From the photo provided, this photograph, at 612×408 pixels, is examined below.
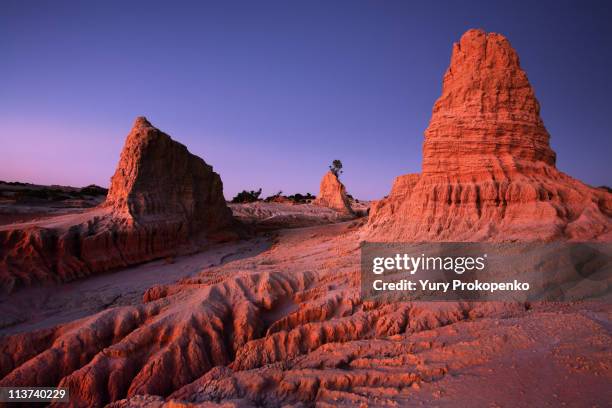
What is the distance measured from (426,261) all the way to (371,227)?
15.6 ft

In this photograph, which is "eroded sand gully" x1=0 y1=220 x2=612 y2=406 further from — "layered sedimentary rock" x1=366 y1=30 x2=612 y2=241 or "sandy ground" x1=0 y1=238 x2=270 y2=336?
"layered sedimentary rock" x1=366 y1=30 x2=612 y2=241

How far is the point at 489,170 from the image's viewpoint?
12.0 meters

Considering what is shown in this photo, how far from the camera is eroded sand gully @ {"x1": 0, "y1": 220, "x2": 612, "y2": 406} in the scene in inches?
200

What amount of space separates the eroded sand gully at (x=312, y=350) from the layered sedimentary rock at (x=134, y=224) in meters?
5.66

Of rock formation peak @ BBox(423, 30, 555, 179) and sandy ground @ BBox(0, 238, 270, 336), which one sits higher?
rock formation peak @ BBox(423, 30, 555, 179)

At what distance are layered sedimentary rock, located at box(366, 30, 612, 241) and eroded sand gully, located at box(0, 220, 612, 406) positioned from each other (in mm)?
3598

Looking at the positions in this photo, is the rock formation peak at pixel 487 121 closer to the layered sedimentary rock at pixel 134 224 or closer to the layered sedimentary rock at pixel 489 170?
the layered sedimentary rock at pixel 489 170

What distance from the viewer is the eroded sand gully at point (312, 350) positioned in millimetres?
5082

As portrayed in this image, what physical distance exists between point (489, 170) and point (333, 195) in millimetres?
31184

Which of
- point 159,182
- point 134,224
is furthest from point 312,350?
point 159,182

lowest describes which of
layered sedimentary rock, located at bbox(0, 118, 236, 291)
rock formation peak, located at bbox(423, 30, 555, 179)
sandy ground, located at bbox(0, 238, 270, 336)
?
sandy ground, located at bbox(0, 238, 270, 336)

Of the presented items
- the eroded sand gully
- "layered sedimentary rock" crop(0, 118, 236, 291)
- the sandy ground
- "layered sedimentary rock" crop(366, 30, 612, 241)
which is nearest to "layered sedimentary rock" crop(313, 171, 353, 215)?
"layered sedimentary rock" crop(0, 118, 236, 291)

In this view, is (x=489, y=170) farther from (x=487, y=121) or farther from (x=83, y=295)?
(x=83, y=295)

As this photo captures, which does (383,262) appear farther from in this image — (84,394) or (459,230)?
(84,394)
